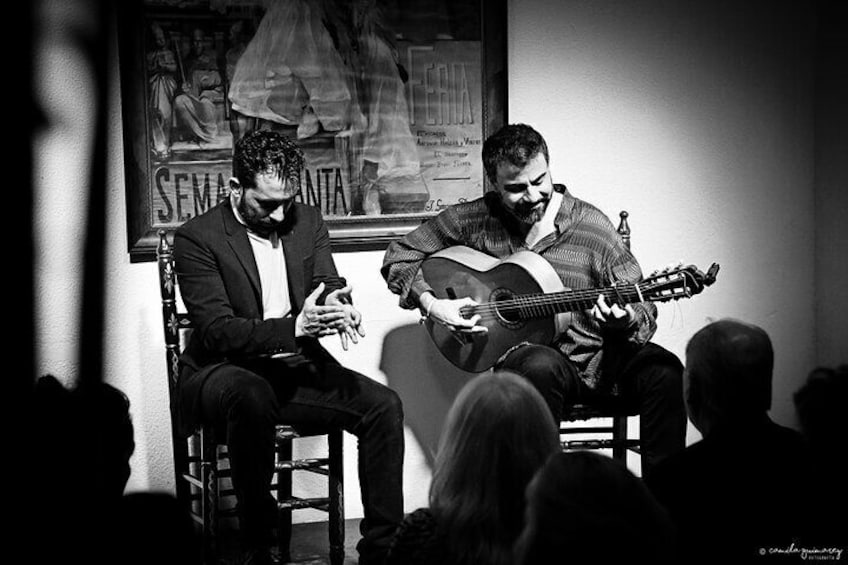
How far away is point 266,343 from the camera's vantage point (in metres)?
3.61

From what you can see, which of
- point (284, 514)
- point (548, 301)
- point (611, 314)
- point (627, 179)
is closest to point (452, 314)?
point (548, 301)

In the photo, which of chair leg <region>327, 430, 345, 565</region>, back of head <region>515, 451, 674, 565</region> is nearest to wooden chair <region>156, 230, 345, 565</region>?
chair leg <region>327, 430, 345, 565</region>

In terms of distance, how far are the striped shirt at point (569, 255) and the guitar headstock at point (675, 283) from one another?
5.0 inches

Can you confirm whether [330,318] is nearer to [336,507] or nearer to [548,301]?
[336,507]

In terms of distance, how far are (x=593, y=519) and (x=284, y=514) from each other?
7.78ft

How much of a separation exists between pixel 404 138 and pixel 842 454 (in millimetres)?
2539

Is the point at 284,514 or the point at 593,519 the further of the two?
the point at 284,514

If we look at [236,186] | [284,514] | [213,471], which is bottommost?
[284,514]

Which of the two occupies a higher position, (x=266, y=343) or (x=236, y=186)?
(x=236, y=186)

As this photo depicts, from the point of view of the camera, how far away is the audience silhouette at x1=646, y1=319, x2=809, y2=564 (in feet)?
7.25

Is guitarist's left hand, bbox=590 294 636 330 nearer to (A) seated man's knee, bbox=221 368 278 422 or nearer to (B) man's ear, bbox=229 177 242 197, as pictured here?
(A) seated man's knee, bbox=221 368 278 422

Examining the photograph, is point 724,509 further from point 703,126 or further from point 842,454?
point 703,126

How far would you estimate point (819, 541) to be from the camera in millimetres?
2189

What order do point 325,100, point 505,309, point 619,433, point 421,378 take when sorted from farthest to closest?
1. point 421,378
2. point 325,100
3. point 619,433
4. point 505,309
